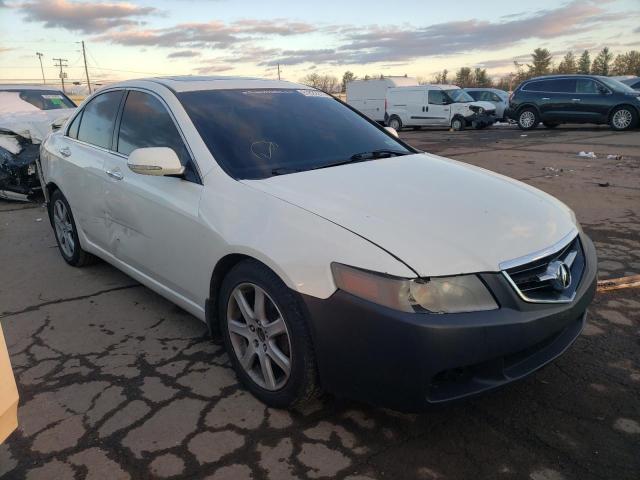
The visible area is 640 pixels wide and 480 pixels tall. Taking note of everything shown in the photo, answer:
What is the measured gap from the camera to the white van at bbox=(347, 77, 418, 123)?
2545 centimetres

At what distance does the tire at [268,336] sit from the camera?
7.45ft

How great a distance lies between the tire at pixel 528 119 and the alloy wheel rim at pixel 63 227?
17060 mm

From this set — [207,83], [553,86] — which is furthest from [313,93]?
[553,86]

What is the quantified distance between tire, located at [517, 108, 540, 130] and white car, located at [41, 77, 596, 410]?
647 inches

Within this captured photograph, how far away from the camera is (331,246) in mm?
2166

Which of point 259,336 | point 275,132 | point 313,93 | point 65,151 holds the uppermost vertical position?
point 313,93

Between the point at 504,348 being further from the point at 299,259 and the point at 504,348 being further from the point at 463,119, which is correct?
the point at 463,119

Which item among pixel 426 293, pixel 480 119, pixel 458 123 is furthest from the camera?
pixel 458 123

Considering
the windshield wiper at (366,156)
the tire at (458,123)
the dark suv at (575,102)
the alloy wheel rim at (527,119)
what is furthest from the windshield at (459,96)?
the windshield wiper at (366,156)

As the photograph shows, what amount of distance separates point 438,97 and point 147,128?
19415 mm

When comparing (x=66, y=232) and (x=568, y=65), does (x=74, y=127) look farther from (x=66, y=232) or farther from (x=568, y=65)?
(x=568, y=65)

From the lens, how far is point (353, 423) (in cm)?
245

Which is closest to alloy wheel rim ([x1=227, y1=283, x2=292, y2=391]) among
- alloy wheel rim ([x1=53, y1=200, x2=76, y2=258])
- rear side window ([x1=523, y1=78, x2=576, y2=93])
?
alloy wheel rim ([x1=53, y1=200, x2=76, y2=258])

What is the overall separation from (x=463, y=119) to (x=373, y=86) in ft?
22.1
